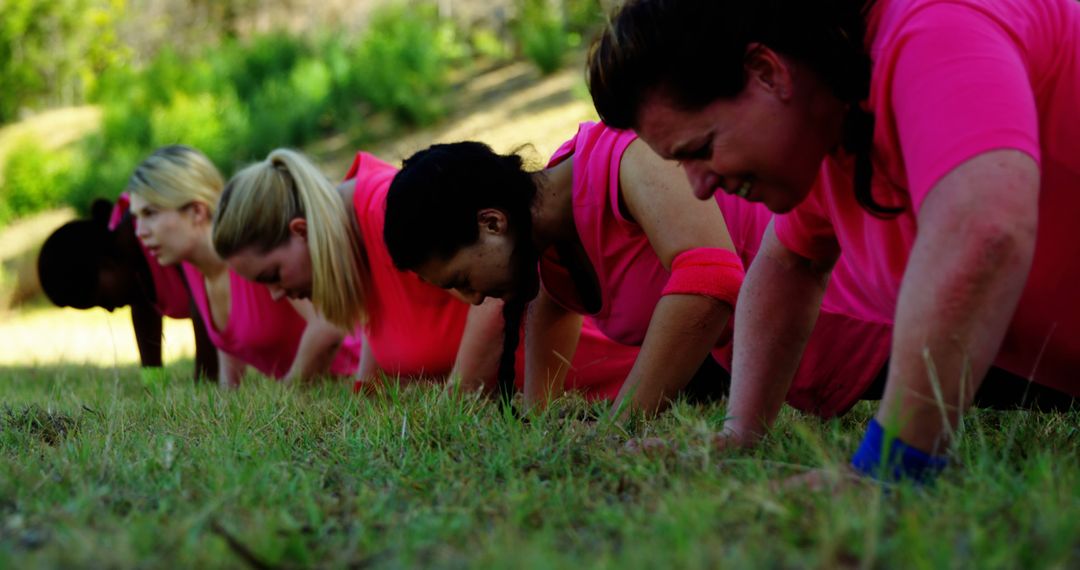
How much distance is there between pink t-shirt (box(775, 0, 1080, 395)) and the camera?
1.57 meters

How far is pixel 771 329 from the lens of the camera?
2.46 m

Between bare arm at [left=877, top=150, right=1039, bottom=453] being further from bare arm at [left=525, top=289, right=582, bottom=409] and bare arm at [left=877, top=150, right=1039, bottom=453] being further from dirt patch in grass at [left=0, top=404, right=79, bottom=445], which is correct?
dirt patch in grass at [left=0, top=404, right=79, bottom=445]

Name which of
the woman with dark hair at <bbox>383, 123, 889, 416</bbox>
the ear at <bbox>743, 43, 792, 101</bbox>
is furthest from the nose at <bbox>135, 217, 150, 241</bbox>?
the ear at <bbox>743, 43, 792, 101</bbox>

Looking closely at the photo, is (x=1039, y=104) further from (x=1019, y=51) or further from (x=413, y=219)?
→ (x=413, y=219)

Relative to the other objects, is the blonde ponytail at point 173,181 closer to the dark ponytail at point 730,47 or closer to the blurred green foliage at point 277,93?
the dark ponytail at point 730,47

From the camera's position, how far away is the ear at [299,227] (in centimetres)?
434

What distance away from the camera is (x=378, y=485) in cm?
208

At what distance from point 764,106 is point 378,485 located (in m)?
1.00

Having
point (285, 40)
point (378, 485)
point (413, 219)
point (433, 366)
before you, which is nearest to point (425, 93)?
point (285, 40)

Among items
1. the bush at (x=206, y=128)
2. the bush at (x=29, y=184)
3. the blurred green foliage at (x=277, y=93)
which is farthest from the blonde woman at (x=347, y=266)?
the bush at (x=29, y=184)

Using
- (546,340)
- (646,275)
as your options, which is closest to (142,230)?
(546,340)

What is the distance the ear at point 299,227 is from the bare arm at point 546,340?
1207 mm

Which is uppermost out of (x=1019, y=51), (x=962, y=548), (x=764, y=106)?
(x=1019, y=51)

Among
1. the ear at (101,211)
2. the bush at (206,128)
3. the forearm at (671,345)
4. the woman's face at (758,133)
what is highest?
the woman's face at (758,133)
